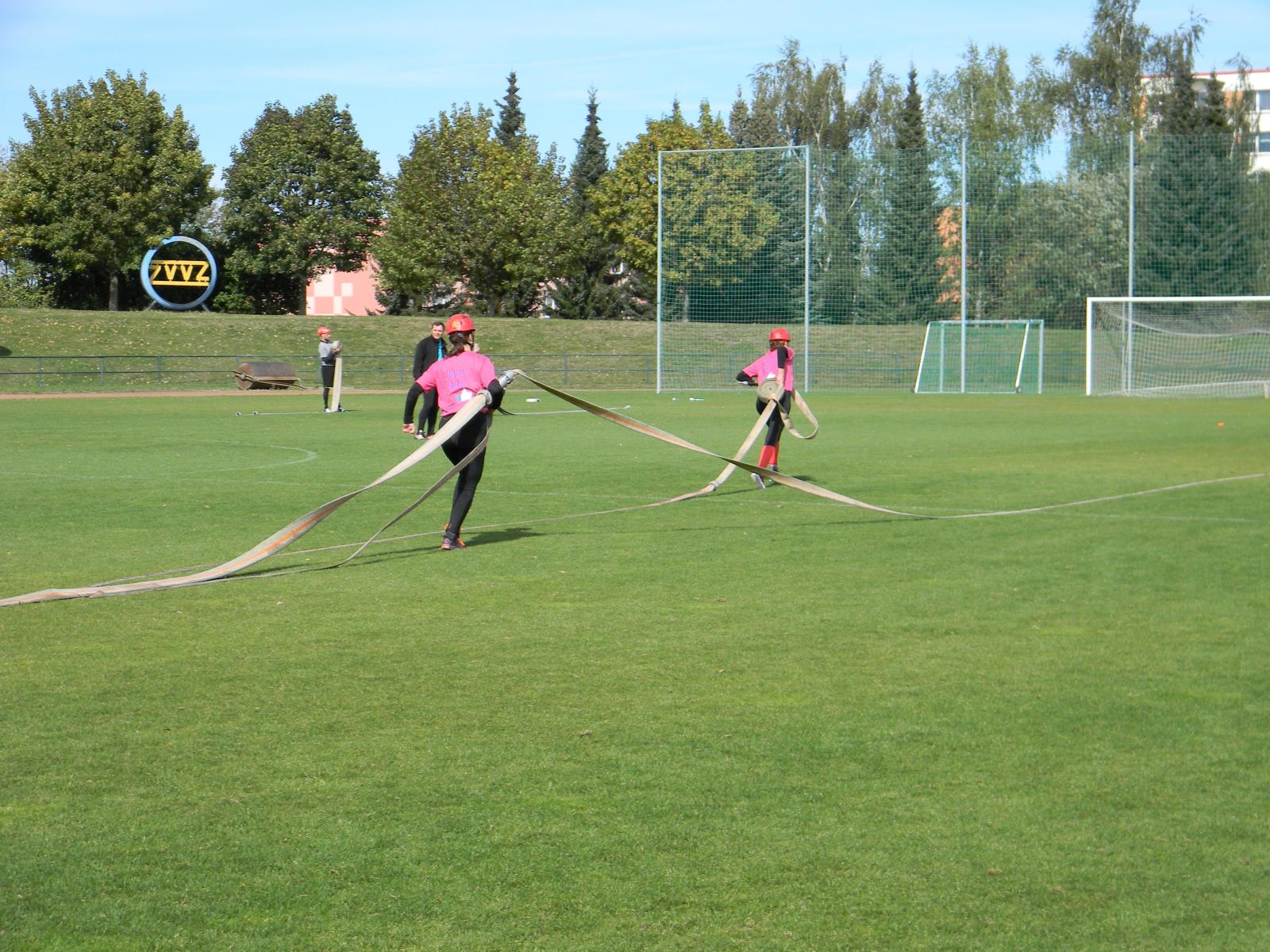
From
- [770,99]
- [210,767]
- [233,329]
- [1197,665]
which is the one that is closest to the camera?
[210,767]

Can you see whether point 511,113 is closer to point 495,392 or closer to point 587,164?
point 587,164

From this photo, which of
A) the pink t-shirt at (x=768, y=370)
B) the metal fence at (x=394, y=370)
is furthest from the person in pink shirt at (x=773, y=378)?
the metal fence at (x=394, y=370)

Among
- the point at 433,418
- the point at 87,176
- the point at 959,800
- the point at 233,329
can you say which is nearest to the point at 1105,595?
the point at 959,800

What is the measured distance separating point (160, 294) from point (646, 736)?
183 feet

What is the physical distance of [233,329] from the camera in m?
55.9

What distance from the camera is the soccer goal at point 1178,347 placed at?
44625 millimetres

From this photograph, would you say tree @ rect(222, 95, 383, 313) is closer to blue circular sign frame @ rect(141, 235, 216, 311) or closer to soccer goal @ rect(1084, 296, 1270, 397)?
blue circular sign frame @ rect(141, 235, 216, 311)

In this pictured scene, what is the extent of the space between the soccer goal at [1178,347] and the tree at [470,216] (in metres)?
27.4

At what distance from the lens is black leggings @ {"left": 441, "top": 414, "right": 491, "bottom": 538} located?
12.1 metres

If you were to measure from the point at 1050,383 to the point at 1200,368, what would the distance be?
444cm

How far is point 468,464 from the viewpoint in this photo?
12.2 metres

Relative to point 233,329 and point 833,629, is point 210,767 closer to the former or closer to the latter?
point 833,629

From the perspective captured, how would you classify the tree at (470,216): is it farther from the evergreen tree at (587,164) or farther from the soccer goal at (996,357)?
the soccer goal at (996,357)

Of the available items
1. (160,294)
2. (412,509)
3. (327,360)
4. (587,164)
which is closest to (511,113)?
(587,164)
